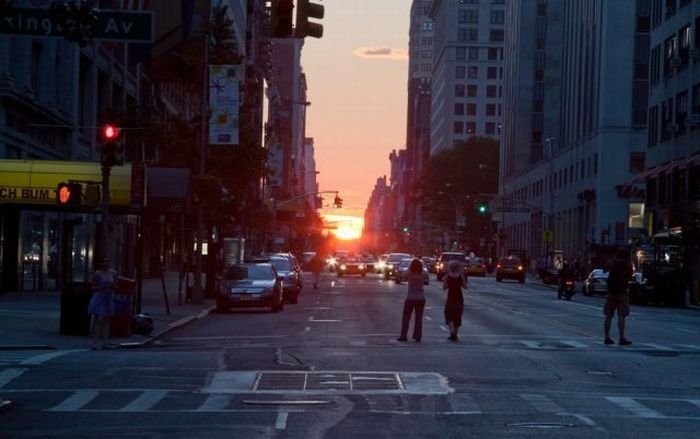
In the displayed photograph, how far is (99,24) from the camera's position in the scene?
16.3 m

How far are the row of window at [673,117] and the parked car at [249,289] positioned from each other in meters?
39.3

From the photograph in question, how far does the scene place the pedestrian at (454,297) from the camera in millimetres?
28125

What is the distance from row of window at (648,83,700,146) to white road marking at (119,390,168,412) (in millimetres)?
60724

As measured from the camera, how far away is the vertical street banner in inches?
1706

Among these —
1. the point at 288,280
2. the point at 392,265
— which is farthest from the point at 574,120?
the point at 288,280

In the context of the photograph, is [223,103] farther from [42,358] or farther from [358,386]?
[358,386]

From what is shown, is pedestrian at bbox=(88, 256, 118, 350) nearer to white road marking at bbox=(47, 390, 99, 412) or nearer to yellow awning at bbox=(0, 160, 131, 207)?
white road marking at bbox=(47, 390, 99, 412)

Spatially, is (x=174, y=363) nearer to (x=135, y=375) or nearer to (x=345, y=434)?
(x=135, y=375)

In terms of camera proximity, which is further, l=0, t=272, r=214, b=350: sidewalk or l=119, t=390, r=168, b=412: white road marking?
l=0, t=272, r=214, b=350: sidewalk

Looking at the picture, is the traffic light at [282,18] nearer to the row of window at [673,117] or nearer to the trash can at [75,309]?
the trash can at [75,309]

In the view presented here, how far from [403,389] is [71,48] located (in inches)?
1364

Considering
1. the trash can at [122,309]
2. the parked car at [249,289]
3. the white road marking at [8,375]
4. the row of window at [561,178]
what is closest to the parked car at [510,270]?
the row of window at [561,178]

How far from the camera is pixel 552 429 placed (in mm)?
13633

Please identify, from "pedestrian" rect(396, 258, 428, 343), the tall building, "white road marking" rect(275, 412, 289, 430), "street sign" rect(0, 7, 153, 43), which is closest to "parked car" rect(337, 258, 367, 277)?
the tall building
